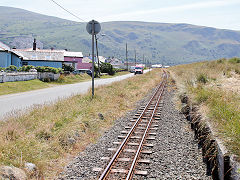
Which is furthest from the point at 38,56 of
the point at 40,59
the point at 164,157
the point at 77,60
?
the point at 164,157

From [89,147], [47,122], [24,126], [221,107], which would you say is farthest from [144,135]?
[24,126]

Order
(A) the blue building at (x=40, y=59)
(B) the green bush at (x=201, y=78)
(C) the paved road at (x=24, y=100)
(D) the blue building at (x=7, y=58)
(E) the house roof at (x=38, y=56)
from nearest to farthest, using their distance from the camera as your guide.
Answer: (C) the paved road at (x=24, y=100)
(B) the green bush at (x=201, y=78)
(D) the blue building at (x=7, y=58)
(A) the blue building at (x=40, y=59)
(E) the house roof at (x=38, y=56)

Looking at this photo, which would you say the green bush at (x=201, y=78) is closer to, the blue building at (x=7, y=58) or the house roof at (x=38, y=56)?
the blue building at (x=7, y=58)

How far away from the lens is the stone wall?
82.9 feet

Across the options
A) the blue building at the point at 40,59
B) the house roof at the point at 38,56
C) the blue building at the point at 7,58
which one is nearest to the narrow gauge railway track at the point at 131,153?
the blue building at the point at 7,58

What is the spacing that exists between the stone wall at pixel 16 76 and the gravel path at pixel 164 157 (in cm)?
1867

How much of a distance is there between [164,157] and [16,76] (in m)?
24.3

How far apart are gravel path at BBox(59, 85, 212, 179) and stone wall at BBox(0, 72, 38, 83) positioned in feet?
61.3

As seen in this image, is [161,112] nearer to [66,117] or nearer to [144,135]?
[144,135]

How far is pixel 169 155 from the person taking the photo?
24.5 ft

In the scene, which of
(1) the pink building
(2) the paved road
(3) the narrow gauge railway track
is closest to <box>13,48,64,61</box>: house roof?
(1) the pink building

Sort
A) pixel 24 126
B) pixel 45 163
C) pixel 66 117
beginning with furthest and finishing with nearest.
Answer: pixel 66 117 → pixel 24 126 → pixel 45 163

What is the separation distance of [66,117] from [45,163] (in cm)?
382

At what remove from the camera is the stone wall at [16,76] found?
82.9 ft
